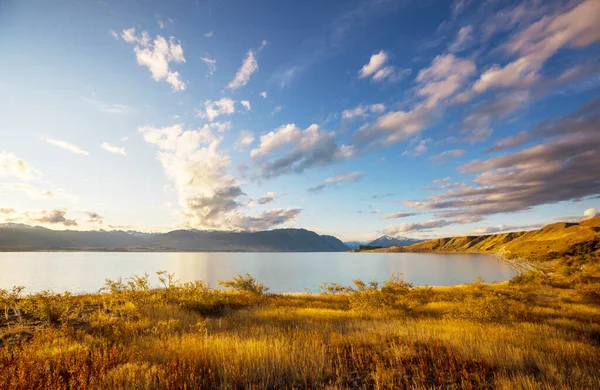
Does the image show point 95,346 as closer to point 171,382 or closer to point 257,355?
point 171,382

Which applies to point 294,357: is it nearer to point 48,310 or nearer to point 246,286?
point 48,310

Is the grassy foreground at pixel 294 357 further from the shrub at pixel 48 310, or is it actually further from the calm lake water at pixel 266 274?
the calm lake water at pixel 266 274

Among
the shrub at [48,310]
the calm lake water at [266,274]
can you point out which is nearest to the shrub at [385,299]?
the shrub at [48,310]

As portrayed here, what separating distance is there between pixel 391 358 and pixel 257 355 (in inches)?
124

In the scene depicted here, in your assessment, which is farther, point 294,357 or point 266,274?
point 266,274

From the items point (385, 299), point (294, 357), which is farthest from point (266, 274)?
point (294, 357)

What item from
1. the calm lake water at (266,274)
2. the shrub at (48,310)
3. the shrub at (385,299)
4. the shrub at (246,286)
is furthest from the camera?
the calm lake water at (266,274)

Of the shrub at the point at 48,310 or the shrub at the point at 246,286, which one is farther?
the shrub at the point at 246,286

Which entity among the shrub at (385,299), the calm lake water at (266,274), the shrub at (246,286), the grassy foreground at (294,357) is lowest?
the calm lake water at (266,274)

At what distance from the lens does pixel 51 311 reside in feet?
35.1

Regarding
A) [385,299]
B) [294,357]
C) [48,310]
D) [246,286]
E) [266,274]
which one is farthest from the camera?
[266,274]

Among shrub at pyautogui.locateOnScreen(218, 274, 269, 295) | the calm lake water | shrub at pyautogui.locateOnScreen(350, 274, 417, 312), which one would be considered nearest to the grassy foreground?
shrub at pyautogui.locateOnScreen(350, 274, 417, 312)

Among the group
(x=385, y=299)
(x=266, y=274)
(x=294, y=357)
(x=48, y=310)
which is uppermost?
(x=48, y=310)

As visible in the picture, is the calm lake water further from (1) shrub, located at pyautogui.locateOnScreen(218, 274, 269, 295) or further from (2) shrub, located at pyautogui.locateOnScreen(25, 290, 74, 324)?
(2) shrub, located at pyautogui.locateOnScreen(25, 290, 74, 324)
